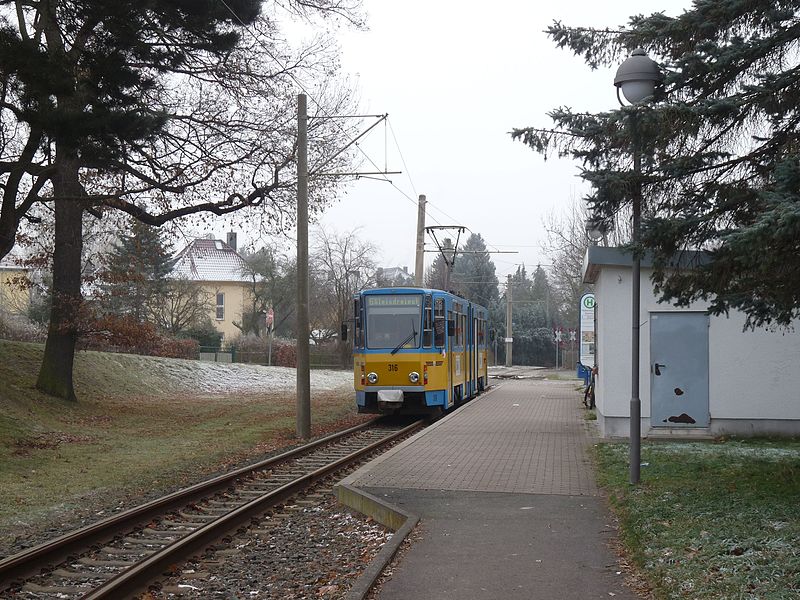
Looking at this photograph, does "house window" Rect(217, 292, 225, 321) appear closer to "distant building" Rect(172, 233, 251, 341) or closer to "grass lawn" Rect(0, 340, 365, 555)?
"distant building" Rect(172, 233, 251, 341)

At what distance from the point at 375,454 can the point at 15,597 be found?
1001cm

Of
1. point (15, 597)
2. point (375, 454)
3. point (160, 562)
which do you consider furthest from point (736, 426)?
point (15, 597)

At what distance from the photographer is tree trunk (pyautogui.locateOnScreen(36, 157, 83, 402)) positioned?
75.0 ft

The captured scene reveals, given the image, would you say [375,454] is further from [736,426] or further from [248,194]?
[248,194]

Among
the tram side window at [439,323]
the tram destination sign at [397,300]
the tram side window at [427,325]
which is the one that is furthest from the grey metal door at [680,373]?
the tram destination sign at [397,300]

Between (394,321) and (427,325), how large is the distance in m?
0.76

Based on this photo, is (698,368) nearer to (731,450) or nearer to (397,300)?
(731,450)

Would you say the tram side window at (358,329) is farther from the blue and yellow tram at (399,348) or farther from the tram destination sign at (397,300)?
the tram destination sign at (397,300)

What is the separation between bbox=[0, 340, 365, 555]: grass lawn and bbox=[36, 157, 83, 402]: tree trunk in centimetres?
55

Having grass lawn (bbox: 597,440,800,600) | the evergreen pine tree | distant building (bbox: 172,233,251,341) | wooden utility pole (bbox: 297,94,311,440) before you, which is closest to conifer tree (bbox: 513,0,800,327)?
grass lawn (bbox: 597,440,800,600)

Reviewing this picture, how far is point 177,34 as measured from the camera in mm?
19547

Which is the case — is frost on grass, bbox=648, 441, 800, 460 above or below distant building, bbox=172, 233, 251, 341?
below

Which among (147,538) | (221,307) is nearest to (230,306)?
(221,307)

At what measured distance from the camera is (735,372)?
15852 mm
